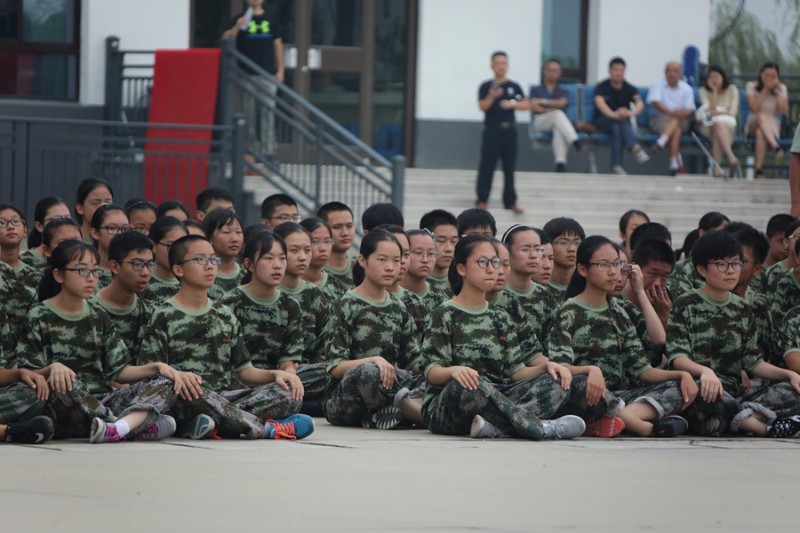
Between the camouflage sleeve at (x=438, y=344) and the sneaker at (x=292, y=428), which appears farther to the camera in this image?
the camouflage sleeve at (x=438, y=344)

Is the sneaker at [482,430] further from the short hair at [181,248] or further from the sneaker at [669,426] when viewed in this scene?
the short hair at [181,248]

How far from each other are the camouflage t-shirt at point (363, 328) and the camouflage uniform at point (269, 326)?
22 centimetres

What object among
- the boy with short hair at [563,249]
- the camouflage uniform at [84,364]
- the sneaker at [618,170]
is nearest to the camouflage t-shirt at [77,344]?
the camouflage uniform at [84,364]

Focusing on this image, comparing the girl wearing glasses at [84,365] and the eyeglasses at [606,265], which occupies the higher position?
the eyeglasses at [606,265]

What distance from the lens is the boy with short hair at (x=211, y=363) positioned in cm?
938

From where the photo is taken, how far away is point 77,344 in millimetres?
9242

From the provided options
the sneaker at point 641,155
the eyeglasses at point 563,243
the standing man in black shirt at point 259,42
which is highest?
the standing man in black shirt at point 259,42

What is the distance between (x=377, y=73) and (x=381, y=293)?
1221cm

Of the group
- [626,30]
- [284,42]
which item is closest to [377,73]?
[284,42]

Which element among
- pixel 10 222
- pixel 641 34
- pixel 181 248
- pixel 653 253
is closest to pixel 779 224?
pixel 653 253

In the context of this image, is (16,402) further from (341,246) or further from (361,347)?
(341,246)

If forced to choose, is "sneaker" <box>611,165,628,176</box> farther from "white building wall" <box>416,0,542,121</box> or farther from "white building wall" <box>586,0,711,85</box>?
"white building wall" <box>586,0,711,85</box>

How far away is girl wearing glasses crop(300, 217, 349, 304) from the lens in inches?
457

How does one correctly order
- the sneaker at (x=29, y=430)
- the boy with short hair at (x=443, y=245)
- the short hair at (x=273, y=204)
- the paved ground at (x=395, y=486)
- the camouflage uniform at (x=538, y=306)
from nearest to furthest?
the paved ground at (x=395, y=486), the sneaker at (x=29, y=430), the camouflage uniform at (x=538, y=306), the boy with short hair at (x=443, y=245), the short hair at (x=273, y=204)
